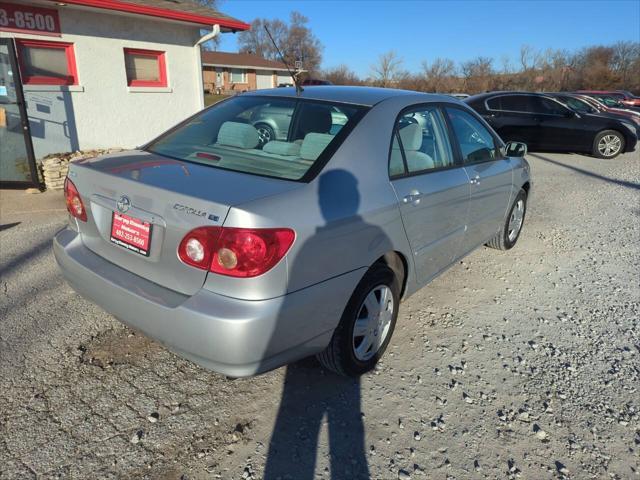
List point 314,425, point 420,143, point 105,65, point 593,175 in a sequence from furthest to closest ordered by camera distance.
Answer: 1. point 593,175
2. point 105,65
3. point 420,143
4. point 314,425

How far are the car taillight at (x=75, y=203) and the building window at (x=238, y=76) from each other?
4711 centimetres

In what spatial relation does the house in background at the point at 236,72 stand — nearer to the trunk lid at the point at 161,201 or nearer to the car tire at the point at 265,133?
the car tire at the point at 265,133

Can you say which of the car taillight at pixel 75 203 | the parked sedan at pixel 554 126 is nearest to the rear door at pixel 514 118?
the parked sedan at pixel 554 126

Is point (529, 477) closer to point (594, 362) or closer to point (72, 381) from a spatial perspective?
point (594, 362)

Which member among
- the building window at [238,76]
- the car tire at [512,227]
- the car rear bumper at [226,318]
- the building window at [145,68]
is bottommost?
the car tire at [512,227]

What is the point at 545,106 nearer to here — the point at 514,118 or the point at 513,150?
the point at 514,118

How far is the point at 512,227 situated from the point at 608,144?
9422 millimetres

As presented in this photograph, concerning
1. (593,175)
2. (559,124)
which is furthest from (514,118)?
(593,175)

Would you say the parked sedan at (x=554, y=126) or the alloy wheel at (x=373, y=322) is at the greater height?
the parked sedan at (x=554, y=126)

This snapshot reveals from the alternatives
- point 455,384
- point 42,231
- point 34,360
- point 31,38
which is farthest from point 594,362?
point 31,38

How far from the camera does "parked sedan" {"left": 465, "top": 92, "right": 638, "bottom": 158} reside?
39.7 feet

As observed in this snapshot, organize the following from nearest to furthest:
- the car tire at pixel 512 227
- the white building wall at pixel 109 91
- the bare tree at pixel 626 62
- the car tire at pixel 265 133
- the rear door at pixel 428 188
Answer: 1. the rear door at pixel 428 188
2. the car tire at pixel 265 133
3. the car tire at pixel 512 227
4. the white building wall at pixel 109 91
5. the bare tree at pixel 626 62

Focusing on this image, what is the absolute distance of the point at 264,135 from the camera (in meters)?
3.08

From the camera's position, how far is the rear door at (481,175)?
370 cm
